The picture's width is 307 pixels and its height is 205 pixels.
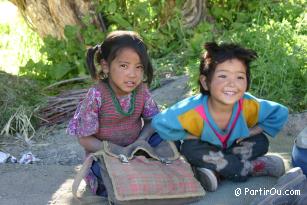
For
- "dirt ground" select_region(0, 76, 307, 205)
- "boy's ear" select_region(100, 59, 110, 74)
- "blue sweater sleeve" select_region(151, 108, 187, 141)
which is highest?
"boy's ear" select_region(100, 59, 110, 74)

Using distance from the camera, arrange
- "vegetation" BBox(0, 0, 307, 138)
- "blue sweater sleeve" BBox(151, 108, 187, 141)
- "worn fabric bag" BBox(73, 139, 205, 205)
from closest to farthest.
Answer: "worn fabric bag" BBox(73, 139, 205, 205)
"blue sweater sleeve" BBox(151, 108, 187, 141)
"vegetation" BBox(0, 0, 307, 138)

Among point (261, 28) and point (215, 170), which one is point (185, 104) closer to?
point (215, 170)

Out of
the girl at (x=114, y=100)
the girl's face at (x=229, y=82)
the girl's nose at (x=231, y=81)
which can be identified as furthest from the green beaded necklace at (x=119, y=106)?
the girl's nose at (x=231, y=81)

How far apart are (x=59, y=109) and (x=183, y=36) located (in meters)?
1.85

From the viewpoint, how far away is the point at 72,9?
21.7 feet

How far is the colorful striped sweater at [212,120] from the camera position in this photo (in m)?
3.44

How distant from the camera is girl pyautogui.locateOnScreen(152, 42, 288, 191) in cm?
344

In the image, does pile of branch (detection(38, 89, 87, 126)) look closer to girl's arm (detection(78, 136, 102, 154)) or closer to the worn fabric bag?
girl's arm (detection(78, 136, 102, 154))

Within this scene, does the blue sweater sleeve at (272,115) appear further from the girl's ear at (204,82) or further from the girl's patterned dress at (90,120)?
the girl's patterned dress at (90,120)

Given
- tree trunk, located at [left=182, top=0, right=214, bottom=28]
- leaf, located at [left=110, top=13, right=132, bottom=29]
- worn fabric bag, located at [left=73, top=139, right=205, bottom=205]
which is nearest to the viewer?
worn fabric bag, located at [left=73, top=139, right=205, bottom=205]

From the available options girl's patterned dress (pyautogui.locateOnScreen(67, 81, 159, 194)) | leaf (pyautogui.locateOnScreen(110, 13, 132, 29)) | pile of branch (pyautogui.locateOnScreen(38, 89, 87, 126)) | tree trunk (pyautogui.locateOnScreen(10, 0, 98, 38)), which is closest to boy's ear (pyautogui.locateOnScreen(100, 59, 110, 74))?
girl's patterned dress (pyautogui.locateOnScreen(67, 81, 159, 194))

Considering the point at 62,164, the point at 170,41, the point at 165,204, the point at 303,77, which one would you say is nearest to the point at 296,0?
the point at 170,41

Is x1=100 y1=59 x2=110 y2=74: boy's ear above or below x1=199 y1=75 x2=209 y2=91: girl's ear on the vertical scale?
above

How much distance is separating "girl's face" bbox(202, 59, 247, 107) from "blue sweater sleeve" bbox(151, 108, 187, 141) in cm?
26
